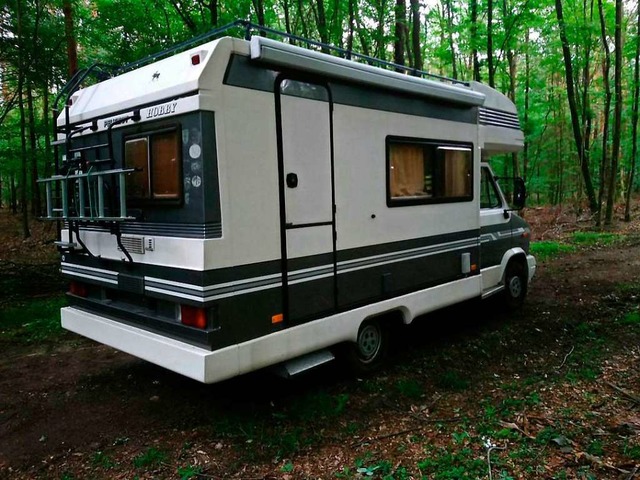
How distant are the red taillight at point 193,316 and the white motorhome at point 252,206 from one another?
0.02 meters

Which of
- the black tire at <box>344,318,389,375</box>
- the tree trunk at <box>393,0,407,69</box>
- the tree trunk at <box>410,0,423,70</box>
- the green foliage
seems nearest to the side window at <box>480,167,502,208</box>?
the black tire at <box>344,318,389,375</box>

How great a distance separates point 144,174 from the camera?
3994 millimetres

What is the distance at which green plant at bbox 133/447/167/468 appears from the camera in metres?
3.38

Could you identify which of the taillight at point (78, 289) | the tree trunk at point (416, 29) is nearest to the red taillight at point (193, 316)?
the taillight at point (78, 289)

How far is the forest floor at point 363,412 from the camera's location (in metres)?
3.26

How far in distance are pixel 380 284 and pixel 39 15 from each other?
9.74 metres

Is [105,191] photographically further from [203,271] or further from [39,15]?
[39,15]

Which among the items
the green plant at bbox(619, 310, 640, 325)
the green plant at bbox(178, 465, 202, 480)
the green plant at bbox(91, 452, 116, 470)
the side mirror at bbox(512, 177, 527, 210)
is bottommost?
the green plant at bbox(91, 452, 116, 470)

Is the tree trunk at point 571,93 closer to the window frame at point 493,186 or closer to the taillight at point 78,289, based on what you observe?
the window frame at point 493,186

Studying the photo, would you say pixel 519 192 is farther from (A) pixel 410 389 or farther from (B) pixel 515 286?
(A) pixel 410 389

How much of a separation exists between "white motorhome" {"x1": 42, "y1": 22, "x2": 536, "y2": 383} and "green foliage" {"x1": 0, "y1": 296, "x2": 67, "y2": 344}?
6.72 feet

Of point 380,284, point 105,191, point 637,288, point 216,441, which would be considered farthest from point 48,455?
point 637,288

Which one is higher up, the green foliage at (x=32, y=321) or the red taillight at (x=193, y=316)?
the red taillight at (x=193, y=316)

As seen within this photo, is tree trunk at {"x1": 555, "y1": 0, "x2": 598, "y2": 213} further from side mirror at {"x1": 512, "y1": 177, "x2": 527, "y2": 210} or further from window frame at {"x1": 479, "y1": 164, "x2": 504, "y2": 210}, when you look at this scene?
window frame at {"x1": 479, "y1": 164, "x2": 504, "y2": 210}
